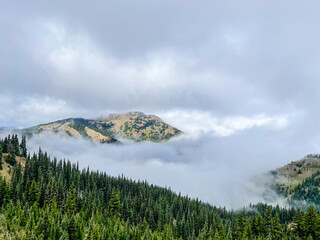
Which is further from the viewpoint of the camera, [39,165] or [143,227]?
[39,165]

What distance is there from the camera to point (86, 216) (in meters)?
111

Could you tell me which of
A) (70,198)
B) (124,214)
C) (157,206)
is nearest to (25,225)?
(70,198)

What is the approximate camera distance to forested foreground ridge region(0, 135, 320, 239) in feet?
262

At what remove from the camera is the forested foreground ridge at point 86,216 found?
79.8 meters

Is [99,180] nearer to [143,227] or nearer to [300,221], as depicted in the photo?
[143,227]

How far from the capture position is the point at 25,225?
75312 mm

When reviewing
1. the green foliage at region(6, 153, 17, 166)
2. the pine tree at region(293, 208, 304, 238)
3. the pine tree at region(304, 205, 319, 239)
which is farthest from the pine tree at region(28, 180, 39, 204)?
the pine tree at region(304, 205, 319, 239)

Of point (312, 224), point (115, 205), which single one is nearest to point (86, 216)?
point (115, 205)

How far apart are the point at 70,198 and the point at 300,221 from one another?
11372 centimetres

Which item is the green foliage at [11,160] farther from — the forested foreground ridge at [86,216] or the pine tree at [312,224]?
the pine tree at [312,224]

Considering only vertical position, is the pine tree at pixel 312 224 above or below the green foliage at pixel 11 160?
below

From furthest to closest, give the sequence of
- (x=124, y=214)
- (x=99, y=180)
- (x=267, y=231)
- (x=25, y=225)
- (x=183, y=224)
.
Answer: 1. (x=99, y=180)
2. (x=124, y=214)
3. (x=183, y=224)
4. (x=267, y=231)
5. (x=25, y=225)

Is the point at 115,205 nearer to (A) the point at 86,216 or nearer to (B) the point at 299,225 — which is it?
(A) the point at 86,216

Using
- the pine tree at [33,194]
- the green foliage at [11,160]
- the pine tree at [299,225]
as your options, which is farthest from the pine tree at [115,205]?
the pine tree at [299,225]
